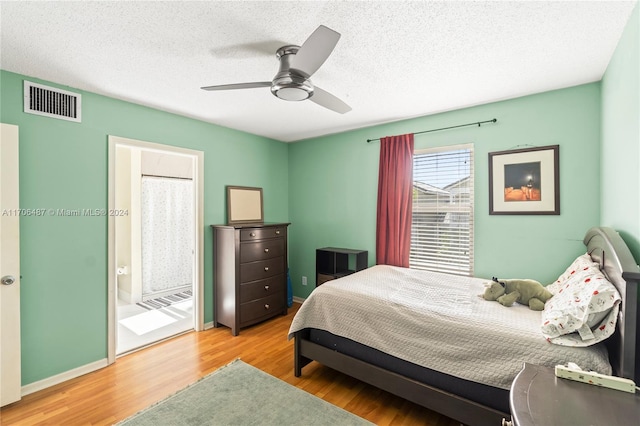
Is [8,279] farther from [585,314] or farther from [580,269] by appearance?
[580,269]

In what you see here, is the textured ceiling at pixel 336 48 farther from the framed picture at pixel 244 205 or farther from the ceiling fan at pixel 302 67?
the framed picture at pixel 244 205

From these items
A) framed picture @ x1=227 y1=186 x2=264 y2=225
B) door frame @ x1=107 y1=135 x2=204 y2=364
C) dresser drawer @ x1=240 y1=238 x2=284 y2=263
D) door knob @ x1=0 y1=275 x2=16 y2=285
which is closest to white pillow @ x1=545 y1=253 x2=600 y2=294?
dresser drawer @ x1=240 y1=238 x2=284 y2=263

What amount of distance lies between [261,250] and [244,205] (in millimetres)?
761

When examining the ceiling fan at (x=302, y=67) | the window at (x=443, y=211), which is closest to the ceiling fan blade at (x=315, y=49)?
the ceiling fan at (x=302, y=67)

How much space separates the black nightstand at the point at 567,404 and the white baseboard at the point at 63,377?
329 centimetres

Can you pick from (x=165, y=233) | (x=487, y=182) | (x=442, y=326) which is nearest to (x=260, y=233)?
(x=165, y=233)

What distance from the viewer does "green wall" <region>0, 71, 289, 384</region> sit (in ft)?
7.63

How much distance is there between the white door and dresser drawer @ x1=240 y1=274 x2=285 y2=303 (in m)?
1.88

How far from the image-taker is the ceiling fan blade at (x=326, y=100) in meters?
2.10

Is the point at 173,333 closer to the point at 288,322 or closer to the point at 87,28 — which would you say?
the point at 288,322

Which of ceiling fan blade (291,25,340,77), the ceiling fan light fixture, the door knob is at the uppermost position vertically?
ceiling fan blade (291,25,340,77)

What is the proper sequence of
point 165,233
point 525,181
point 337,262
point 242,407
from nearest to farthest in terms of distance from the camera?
1. point 242,407
2. point 525,181
3. point 337,262
4. point 165,233

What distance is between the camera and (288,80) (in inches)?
73.5

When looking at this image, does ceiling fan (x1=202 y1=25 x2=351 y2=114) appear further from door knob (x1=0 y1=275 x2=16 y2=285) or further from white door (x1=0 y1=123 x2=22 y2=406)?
door knob (x1=0 y1=275 x2=16 y2=285)
